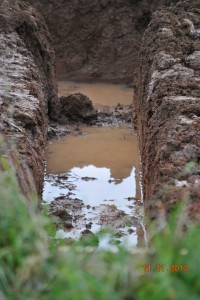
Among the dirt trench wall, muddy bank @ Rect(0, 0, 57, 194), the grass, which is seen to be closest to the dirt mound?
muddy bank @ Rect(0, 0, 57, 194)

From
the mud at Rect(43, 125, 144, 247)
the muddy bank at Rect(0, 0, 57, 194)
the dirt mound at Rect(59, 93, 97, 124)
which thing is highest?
the muddy bank at Rect(0, 0, 57, 194)

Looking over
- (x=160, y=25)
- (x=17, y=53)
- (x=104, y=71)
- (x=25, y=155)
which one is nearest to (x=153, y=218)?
(x=25, y=155)

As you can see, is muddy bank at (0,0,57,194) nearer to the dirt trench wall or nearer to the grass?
the grass

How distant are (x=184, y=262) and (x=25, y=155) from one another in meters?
2.33

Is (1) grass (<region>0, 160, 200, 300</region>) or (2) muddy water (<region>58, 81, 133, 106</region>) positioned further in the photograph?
(2) muddy water (<region>58, 81, 133, 106</region>)

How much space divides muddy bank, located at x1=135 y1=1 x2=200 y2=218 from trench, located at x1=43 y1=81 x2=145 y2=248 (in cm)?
31

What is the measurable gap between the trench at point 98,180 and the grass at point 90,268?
27.2 inches

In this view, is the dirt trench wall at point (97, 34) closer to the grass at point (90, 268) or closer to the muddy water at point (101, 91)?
the muddy water at point (101, 91)

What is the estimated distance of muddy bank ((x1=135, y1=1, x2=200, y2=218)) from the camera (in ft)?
11.5

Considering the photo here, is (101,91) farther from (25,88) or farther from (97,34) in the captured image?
(25,88)

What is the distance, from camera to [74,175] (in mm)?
6375
